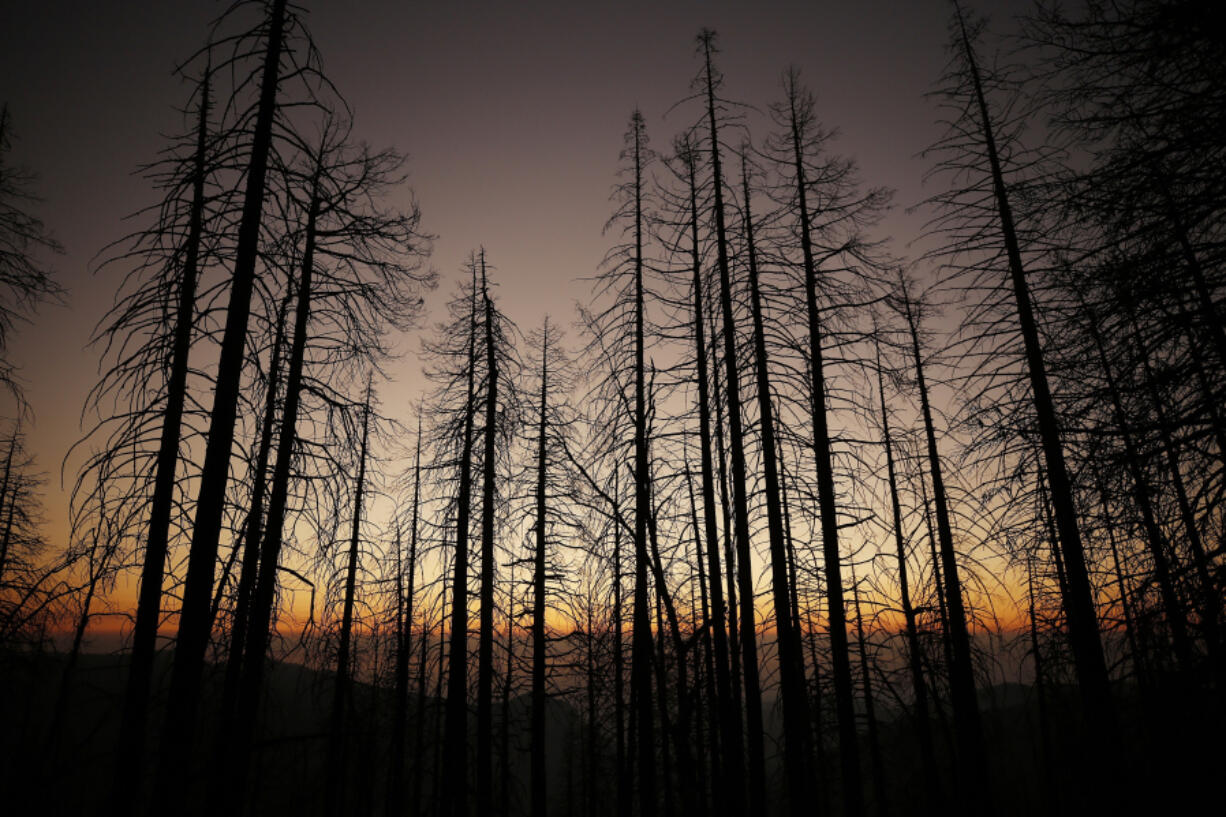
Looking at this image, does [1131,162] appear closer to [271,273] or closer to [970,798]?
[271,273]

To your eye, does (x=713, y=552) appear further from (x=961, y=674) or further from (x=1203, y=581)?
(x=961, y=674)

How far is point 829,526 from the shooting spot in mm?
8695

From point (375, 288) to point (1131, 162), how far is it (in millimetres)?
8846

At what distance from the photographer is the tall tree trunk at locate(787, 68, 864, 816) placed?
7965mm

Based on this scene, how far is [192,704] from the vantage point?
464 centimetres

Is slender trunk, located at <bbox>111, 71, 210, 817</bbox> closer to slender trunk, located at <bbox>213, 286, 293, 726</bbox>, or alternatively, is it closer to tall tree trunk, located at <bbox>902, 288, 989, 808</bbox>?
slender trunk, located at <bbox>213, 286, 293, 726</bbox>

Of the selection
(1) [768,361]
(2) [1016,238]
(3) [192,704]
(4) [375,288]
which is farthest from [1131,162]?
(3) [192,704]

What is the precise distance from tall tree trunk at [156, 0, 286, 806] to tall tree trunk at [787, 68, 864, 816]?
8023 mm

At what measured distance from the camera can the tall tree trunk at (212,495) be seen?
4.44m

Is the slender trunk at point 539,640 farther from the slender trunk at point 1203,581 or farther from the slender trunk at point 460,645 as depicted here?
the slender trunk at point 1203,581

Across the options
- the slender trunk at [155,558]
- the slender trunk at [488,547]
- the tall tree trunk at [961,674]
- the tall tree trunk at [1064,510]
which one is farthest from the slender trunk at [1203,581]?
the slender trunk at [488,547]

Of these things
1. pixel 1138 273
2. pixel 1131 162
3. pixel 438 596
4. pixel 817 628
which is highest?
pixel 1131 162

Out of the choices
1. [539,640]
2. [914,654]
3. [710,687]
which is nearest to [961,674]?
[914,654]

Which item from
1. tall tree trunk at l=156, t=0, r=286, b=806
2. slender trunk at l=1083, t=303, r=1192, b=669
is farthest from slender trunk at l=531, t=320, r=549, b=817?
slender trunk at l=1083, t=303, r=1192, b=669
